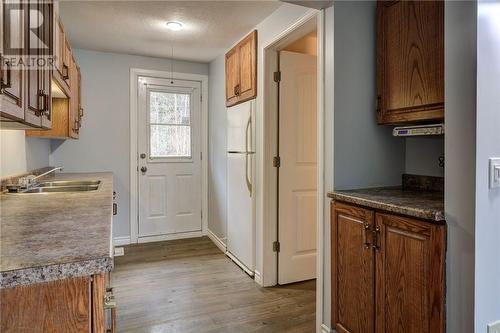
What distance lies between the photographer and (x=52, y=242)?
94cm

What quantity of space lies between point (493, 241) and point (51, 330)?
5.23 feet

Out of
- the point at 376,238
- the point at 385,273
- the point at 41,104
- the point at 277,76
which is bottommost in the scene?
the point at 385,273

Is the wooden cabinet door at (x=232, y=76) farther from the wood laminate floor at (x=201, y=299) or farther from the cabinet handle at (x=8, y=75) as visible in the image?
the cabinet handle at (x=8, y=75)

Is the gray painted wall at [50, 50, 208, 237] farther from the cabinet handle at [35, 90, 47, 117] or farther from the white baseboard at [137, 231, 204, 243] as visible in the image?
the cabinet handle at [35, 90, 47, 117]

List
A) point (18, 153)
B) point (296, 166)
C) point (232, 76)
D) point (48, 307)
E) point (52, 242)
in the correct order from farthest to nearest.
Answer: point (232, 76) → point (296, 166) → point (18, 153) → point (52, 242) → point (48, 307)

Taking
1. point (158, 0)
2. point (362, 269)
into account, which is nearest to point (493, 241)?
point (362, 269)

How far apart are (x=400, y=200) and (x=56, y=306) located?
4.87ft

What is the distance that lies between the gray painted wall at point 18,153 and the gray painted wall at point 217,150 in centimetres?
193

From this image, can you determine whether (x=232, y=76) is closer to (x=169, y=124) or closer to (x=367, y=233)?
(x=169, y=124)

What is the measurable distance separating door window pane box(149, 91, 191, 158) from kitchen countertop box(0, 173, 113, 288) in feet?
8.77

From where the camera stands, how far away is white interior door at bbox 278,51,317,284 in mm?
2832

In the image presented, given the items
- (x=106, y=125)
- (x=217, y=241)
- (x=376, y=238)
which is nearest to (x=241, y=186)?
(x=217, y=241)

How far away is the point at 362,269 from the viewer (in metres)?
1.70

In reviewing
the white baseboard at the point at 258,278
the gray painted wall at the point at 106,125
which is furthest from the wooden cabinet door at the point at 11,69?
the gray painted wall at the point at 106,125
